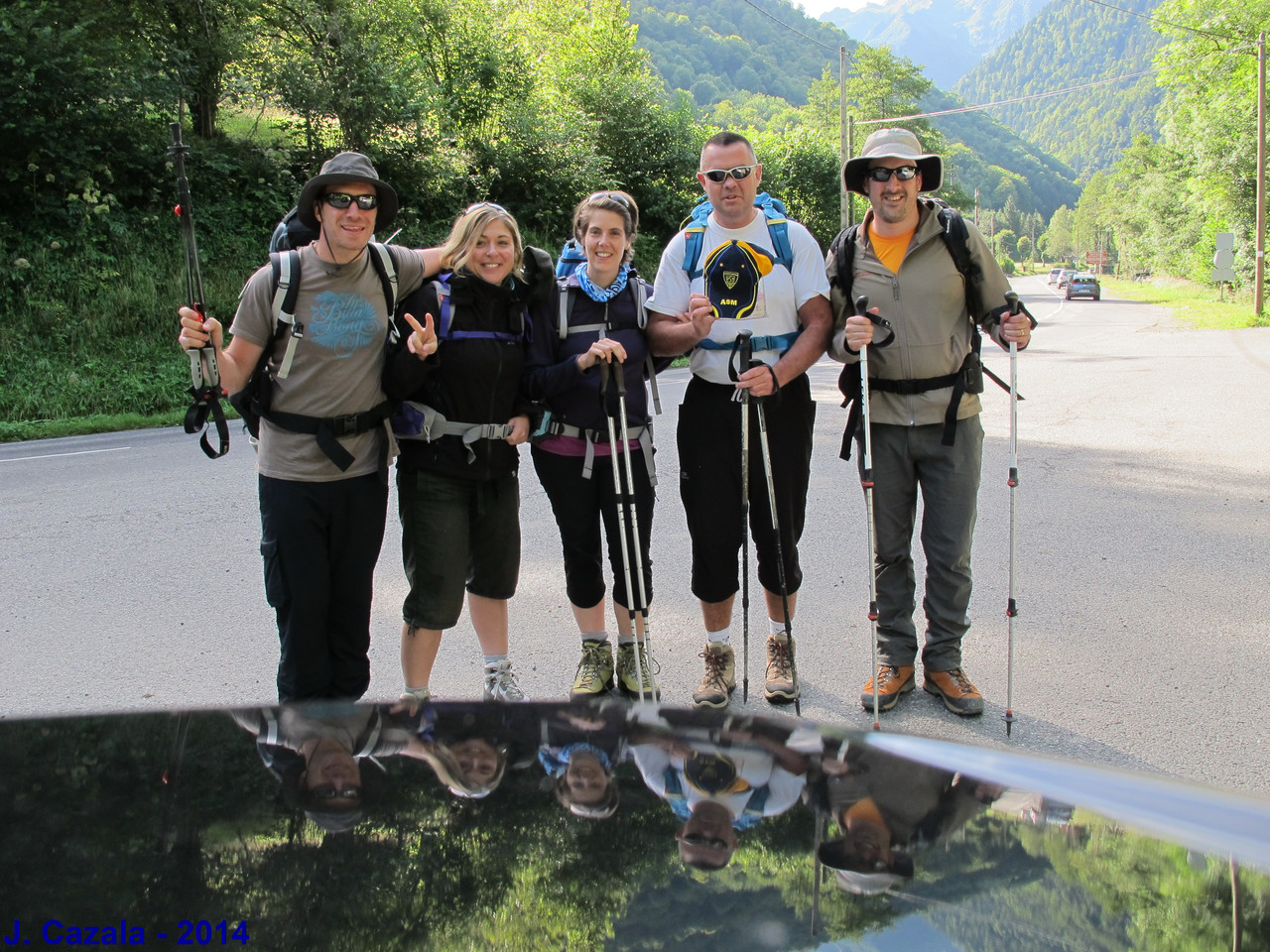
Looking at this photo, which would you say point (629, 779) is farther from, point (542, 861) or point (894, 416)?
point (894, 416)

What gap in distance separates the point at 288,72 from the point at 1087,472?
16282mm

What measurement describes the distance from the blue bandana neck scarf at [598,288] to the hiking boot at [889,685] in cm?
195

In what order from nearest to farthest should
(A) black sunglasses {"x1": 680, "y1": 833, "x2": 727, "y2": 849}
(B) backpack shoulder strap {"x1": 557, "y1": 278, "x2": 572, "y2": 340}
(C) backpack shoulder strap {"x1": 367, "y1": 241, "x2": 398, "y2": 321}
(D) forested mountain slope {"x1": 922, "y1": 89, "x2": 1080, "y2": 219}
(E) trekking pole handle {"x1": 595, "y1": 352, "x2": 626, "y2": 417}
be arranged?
1. (A) black sunglasses {"x1": 680, "y1": 833, "x2": 727, "y2": 849}
2. (C) backpack shoulder strap {"x1": 367, "y1": 241, "x2": 398, "y2": 321}
3. (E) trekking pole handle {"x1": 595, "y1": 352, "x2": 626, "y2": 417}
4. (B) backpack shoulder strap {"x1": 557, "y1": 278, "x2": 572, "y2": 340}
5. (D) forested mountain slope {"x1": 922, "y1": 89, "x2": 1080, "y2": 219}

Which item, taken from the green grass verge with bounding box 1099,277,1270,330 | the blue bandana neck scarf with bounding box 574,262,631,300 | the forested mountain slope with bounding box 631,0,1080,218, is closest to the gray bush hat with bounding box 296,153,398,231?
the blue bandana neck scarf with bounding box 574,262,631,300

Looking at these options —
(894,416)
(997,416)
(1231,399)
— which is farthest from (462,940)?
(1231,399)

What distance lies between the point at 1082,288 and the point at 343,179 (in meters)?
57.3

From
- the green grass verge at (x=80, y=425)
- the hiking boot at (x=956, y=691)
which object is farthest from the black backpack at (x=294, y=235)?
the green grass verge at (x=80, y=425)

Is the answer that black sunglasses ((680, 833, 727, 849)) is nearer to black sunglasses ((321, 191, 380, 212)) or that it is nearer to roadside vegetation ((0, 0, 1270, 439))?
black sunglasses ((321, 191, 380, 212))

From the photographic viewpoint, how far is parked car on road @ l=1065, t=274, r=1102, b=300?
177ft

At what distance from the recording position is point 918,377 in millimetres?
4219

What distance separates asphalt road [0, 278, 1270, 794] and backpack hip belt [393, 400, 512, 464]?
123cm

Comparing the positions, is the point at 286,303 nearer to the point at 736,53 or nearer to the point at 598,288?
the point at 598,288

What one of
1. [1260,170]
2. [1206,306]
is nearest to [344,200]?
[1260,170]

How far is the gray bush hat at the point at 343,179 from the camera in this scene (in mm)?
3438
